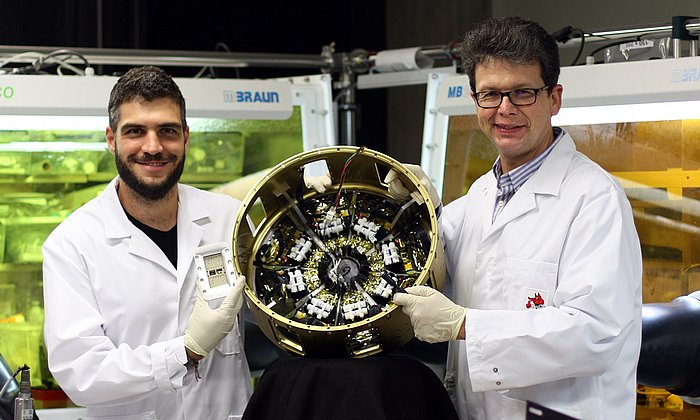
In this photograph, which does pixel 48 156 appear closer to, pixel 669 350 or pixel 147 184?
pixel 147 184

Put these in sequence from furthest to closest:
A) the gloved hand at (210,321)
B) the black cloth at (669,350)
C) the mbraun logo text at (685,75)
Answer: the mbraun logo text at (685,75)
the black cloth at (669,350)
the gloved hand at (210,321)

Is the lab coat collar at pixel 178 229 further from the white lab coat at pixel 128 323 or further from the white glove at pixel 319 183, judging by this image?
the white glove at pixel 319 183

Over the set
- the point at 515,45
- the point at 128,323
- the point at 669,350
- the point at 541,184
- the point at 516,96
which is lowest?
the point at 669,350

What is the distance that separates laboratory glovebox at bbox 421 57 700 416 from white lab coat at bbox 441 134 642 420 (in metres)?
0.71

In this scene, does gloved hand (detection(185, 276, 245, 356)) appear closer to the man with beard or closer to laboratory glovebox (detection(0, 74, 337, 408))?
the man with beard

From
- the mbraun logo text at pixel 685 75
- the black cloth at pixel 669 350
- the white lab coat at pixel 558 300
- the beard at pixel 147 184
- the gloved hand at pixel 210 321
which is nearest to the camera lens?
the white lab coat at pixel 558 300

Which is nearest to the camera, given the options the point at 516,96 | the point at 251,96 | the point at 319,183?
the point at 516,96

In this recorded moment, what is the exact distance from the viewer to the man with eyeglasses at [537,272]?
1951mm

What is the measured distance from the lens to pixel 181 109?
96.0 inches

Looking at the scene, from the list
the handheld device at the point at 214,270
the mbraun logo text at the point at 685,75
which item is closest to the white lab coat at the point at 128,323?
the handheld device at the point at 214,270

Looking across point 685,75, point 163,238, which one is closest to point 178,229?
point 163,238

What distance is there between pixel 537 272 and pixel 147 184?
3.25 ft

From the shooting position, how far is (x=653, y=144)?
295cm

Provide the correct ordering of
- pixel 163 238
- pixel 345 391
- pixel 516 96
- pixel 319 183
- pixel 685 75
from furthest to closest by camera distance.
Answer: pixel 685 75
pixel 163 238
pixel 319 183
pixel 516 96
pixel 345 391
